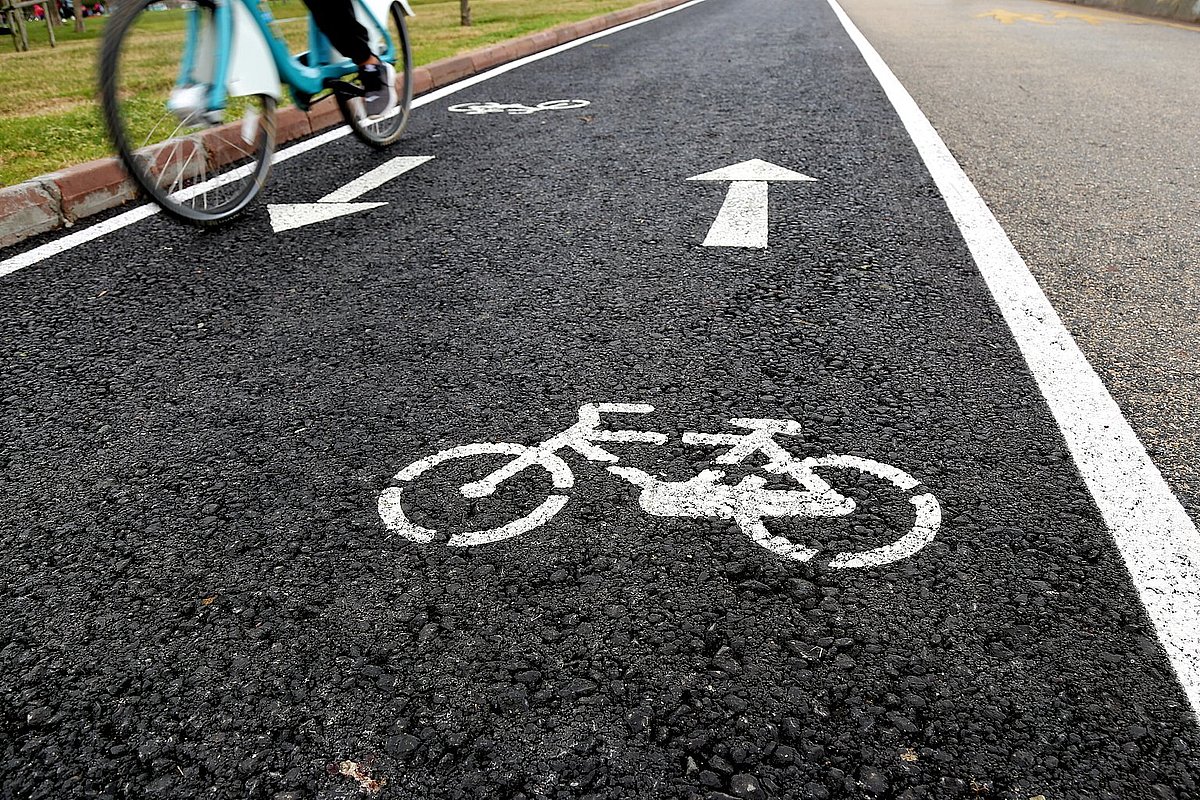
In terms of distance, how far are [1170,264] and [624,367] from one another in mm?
2415

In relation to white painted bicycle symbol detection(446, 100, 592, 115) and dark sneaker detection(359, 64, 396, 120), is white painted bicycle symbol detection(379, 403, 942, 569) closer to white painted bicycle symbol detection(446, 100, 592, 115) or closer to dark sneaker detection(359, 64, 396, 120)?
dark sneaker detection(359, 64, 396, 120)

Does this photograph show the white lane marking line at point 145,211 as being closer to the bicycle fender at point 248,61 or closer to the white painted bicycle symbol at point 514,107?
the white painted bicycle symbol at point 514,107

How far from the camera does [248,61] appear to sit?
15.6 ft

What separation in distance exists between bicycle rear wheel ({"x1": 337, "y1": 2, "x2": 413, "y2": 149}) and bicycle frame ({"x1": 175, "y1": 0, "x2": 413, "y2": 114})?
0.56m

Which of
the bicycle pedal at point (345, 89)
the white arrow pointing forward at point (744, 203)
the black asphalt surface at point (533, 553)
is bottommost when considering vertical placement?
the white arrow pointing forward at point (744, 203)

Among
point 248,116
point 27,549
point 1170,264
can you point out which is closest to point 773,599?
point 27,549

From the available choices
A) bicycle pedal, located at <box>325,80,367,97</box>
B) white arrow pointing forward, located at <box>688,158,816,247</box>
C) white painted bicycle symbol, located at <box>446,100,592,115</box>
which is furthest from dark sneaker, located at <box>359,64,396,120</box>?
white arrow pointing forward, located at <box>688,158,816,247</box>

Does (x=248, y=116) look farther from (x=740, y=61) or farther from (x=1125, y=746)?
(x=740, y=61)

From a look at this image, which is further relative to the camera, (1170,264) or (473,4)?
(473,4)


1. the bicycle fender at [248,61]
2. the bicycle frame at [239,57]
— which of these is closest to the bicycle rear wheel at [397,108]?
the bicycle frame at [239,57]

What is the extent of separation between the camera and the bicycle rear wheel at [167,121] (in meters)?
4.38

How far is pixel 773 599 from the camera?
2074 millimetres

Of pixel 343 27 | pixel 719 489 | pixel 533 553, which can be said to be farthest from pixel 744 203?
pixel 533 553

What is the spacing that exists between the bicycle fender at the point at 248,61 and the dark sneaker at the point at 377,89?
0.81m
